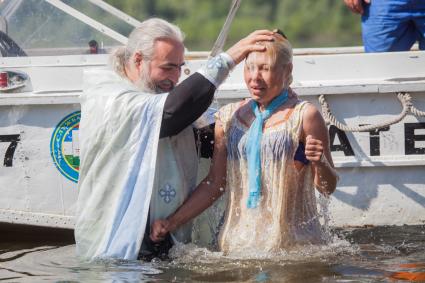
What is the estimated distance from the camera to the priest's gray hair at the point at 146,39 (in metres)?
5.84

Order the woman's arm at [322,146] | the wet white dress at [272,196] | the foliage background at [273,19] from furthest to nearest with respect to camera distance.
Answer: the foliage background at [273,19], the wet white dress at [272,196], the woman's arm at [322,146]

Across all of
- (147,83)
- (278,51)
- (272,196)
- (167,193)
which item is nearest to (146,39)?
(147,83)

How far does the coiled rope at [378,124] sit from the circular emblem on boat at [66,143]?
157cm

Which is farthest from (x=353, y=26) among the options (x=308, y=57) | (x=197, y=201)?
(x=197, y=201)

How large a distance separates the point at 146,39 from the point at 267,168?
0.91 meters

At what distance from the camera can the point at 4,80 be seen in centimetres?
736

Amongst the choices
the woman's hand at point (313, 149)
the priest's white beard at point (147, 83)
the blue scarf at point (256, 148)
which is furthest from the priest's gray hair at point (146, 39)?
the woman's hand at point (313, 149)

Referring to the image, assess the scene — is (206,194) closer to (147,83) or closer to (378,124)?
(147,83)

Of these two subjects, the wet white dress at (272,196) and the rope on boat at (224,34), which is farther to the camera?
the rope on boat at (224,34)

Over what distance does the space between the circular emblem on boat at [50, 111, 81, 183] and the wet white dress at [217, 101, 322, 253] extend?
1613 mm

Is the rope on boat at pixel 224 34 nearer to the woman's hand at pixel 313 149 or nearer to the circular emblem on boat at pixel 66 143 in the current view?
the circular emblem on boat at pixel 66 143

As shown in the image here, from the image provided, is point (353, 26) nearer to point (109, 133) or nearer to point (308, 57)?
point (308, 57)

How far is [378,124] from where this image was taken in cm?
721

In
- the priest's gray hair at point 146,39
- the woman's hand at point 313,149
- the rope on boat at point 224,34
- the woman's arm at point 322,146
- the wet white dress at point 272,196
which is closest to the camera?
the woman's hand at point 313,149
